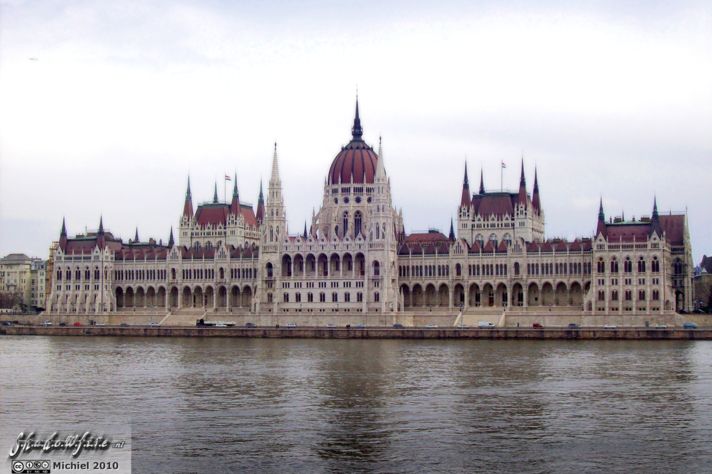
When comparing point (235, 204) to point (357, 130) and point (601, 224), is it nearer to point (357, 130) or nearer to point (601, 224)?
point (357, 130)

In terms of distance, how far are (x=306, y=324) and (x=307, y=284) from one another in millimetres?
5652

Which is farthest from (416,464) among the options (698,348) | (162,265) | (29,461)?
(162,265)

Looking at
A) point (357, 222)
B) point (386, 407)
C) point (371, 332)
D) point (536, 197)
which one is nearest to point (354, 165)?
point (357, 222)

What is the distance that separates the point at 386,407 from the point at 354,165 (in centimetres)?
9423

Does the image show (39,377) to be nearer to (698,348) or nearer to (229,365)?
(229,365)

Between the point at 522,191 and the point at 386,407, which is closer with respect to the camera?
the point at 386,407

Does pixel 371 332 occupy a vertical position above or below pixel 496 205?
below

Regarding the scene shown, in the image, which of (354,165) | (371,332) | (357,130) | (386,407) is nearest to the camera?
(386,407)

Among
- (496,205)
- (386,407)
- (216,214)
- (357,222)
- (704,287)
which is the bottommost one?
(386,407)

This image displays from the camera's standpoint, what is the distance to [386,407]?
2152 inches

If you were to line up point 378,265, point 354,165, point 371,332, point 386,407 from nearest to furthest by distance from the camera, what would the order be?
point 386,407
point 371,332
point 378,265
point 354,165

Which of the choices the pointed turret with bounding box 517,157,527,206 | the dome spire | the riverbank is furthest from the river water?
the dome spire

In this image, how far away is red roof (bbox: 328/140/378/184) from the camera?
481 feet

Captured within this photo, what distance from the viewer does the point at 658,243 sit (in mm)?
123312
